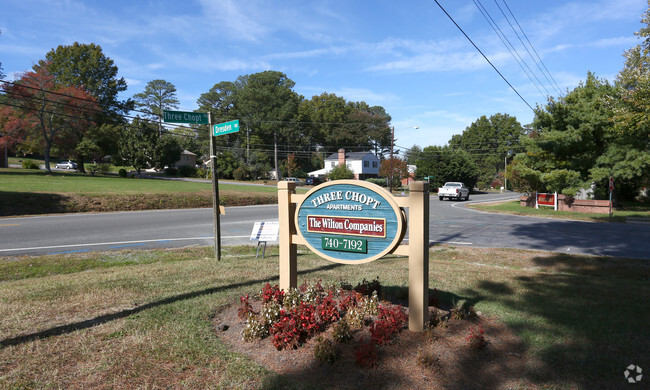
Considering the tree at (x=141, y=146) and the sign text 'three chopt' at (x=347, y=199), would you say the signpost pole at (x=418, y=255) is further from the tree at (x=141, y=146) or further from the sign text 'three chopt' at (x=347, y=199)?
the tree at (x=141, y=146)

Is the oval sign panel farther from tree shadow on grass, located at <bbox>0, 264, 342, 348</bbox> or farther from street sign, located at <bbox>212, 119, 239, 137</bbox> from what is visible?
street sign, located at <bbox>212, 119, 239, 137</bbox>

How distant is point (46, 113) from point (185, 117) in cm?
4196

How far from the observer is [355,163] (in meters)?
71.8

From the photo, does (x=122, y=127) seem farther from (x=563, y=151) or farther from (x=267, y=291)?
(x=267, y=291)

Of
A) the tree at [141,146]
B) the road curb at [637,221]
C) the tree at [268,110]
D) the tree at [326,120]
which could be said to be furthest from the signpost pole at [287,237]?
the tree at [326,120]

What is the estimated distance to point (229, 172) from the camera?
5744 centimetres

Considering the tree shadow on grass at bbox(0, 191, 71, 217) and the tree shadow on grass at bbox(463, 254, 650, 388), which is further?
the tree shadow on grass at bbox(0, 191, 71, 217)

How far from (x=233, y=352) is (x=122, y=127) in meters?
52.9

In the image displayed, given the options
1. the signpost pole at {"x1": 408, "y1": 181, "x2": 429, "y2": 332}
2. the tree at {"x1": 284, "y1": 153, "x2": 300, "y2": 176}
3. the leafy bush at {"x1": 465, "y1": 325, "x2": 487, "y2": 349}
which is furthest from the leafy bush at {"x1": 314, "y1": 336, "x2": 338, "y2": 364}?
the tree at {"x1": 284, "y1": 153, "x2": 300, "y2": 176}

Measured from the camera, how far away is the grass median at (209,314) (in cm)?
337

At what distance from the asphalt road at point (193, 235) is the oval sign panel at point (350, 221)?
741cm

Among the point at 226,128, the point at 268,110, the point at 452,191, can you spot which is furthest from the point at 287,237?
the point at 268,110

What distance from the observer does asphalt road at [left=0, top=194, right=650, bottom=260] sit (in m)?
10.8

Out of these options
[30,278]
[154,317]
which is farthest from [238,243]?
[154,317]
